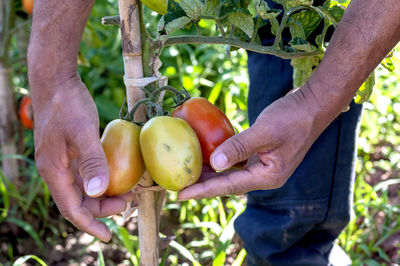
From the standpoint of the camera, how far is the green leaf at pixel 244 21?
3.14ft

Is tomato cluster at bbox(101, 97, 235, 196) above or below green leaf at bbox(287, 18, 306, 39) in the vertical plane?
below

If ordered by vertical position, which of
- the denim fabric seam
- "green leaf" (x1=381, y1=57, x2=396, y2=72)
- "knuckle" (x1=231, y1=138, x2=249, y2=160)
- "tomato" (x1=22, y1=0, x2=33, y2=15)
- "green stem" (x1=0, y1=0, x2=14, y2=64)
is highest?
"green leaf" (x1=381, y1=57, x2=396, y2=72)

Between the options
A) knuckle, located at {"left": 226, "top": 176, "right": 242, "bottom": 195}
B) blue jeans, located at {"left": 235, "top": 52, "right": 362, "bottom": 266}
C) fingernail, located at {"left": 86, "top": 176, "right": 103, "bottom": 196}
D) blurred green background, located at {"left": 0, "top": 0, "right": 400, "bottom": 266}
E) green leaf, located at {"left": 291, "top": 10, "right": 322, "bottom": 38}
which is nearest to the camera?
fingernail, located at {"left": 86, "top": 176, "right": 103, "bottom": 196}

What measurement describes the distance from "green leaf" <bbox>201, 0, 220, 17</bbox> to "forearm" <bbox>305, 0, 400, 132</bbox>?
0.23 m

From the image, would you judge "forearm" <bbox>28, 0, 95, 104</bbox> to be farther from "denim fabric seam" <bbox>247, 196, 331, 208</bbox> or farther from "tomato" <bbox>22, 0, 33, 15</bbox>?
"tomato" <bbox>22, 0, 33, 15</bbox>

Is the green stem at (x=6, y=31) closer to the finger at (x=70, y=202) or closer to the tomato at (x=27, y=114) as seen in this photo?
the tomato at (x=27, y=114)

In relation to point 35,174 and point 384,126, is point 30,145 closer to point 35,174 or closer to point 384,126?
point 35,174

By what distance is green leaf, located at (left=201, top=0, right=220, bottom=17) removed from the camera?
950 mm

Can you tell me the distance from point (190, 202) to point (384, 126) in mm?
1289

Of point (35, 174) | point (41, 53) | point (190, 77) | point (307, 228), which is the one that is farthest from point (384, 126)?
point (41, 53)

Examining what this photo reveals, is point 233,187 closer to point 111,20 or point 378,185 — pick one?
Answer: point 111,20

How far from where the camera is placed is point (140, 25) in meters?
0.98

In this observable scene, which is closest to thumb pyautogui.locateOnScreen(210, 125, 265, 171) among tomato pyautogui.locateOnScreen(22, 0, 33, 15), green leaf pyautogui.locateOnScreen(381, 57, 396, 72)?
green leaf pyautogui.locateOnScreen(381, 57, 396, 72)

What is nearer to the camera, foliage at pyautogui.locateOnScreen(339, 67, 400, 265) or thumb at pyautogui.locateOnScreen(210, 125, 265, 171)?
thumb at pyautogui.locateOnScreen(210, 125, 265, 171)
